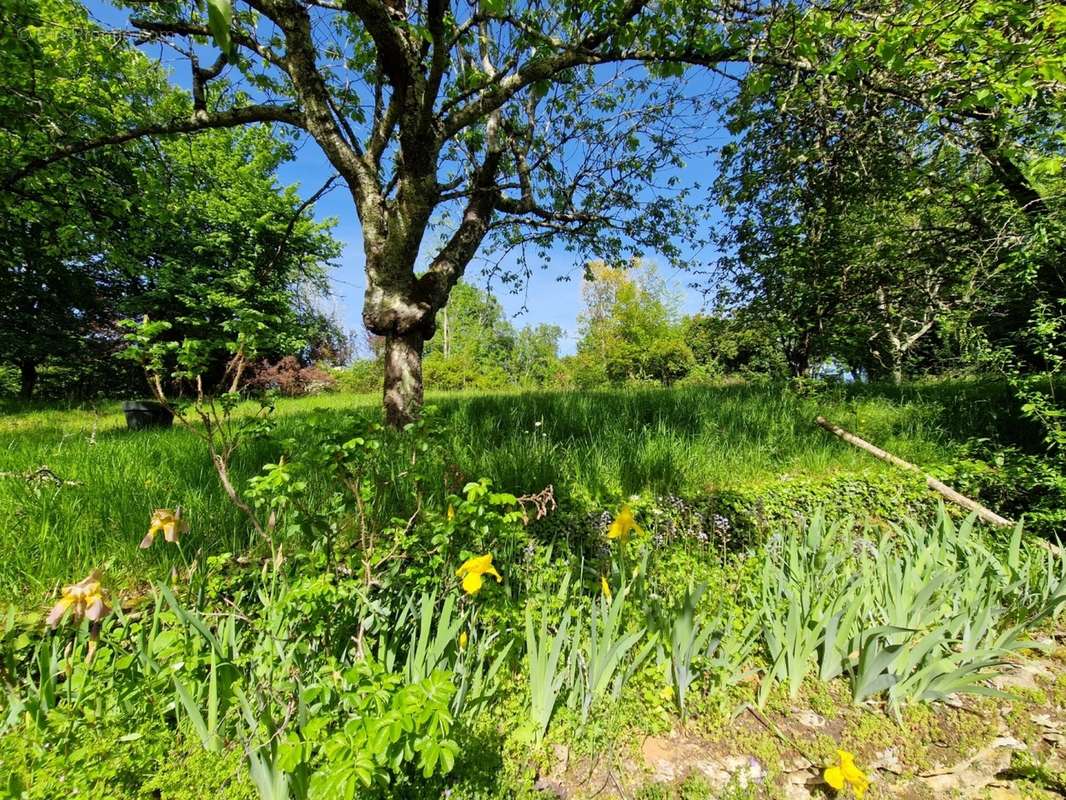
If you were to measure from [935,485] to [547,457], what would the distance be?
3.04 metres

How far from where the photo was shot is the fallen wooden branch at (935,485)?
Result: 120 inches

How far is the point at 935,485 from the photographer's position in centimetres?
332

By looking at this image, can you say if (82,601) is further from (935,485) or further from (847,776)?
(935,485)

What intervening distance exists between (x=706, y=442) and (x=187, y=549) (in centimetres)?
378

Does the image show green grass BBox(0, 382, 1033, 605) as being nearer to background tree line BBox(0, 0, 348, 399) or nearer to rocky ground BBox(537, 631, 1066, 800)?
background tree line BBox(0, 0, 348, 399)

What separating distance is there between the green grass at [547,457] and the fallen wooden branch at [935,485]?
0.35 ft

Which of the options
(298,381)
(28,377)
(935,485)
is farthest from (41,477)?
(28,377)

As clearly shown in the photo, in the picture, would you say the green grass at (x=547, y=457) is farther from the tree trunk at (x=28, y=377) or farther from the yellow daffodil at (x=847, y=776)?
the tree trunk at (x=28, y=377)

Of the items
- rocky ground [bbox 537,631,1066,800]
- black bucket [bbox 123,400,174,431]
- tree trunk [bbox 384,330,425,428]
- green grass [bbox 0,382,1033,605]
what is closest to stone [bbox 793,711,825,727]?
rocky ground [bbox 537,631,1066,800]

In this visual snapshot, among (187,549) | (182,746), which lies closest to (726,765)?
(182,746)

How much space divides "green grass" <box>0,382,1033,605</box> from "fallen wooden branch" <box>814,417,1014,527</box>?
0.11 metres

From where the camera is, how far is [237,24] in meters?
3.76

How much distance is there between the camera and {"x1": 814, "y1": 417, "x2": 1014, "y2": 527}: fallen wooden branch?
9.97 ft

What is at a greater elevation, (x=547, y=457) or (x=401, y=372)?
(x=401, y=372)
